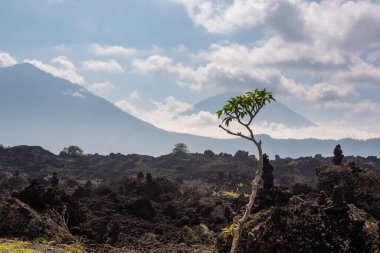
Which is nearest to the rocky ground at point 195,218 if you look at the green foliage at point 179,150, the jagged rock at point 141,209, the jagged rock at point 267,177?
the jagged rock at point 141,209

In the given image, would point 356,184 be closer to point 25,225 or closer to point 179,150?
point 25,225

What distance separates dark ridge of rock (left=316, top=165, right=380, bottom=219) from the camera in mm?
25578

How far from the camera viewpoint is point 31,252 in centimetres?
1659

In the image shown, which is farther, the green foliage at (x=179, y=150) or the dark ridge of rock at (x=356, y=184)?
the green foliage at (x=179, y=150)

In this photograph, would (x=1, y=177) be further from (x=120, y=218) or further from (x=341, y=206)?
(x=341, y=206)

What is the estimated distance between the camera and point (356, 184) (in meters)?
27.5

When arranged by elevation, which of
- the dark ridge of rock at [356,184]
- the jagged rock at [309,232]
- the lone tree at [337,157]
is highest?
the lone tree at [337,157]

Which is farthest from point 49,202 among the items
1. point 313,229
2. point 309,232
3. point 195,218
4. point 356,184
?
point 356,184

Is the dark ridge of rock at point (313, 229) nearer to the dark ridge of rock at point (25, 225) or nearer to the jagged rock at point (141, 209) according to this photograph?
A: the dark ridge of rock at point (25, 225)

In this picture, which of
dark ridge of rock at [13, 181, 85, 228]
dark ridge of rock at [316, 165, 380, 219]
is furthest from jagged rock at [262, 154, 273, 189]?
dark ridge of rock at [13, 181, 85, 228]

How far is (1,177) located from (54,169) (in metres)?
29.0

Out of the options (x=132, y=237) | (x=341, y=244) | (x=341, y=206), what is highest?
(x=341, y=206)

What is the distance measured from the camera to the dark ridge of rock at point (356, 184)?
25578 mm

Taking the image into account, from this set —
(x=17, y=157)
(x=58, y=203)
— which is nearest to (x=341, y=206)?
(x=58, y=203)
